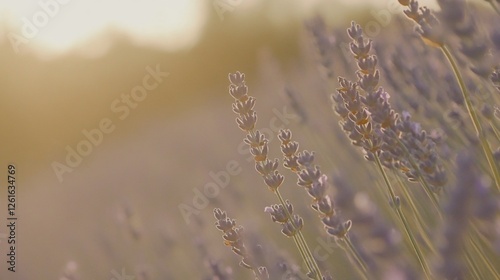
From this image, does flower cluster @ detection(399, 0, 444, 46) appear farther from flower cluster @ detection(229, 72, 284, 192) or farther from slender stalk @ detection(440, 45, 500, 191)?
flower cluster @ detection(229, 72, 284, 192)

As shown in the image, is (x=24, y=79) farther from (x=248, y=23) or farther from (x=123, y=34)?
(x=248, y=23)

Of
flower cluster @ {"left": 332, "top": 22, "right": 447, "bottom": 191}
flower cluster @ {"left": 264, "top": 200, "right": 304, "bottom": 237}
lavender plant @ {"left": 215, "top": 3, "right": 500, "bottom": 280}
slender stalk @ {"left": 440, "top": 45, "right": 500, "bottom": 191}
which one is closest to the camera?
lavender plant @ {"left": 215, "top": 3, "right": 500, "bottom": 280}

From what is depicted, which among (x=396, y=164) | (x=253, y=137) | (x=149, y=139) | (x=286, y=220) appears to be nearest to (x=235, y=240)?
(x=286, y=220)

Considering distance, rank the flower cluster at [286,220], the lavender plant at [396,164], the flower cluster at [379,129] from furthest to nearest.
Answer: the flower cluster at [286,220], the flower cluster at [379,129], the lavender plant at [396,164]

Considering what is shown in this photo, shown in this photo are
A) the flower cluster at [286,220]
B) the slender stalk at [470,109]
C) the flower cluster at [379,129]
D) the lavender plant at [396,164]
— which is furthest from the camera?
the flower cluster at [286,220]

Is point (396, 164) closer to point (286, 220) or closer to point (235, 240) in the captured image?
point (286, 220)

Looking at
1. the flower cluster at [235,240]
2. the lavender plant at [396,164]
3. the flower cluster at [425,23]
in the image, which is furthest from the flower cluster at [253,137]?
the flower cluster at [425,23]

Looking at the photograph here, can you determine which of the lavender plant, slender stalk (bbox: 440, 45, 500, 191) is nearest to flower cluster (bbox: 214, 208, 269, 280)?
the lavender plant

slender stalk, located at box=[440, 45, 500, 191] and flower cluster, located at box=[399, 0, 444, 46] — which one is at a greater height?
flower cluster, located at box=[399, 0, 444, 46]

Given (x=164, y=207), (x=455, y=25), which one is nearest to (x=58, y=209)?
(x=164, y=207)

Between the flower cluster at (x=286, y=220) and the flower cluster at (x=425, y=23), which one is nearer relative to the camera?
the flower cluster at (x=425, y=23)

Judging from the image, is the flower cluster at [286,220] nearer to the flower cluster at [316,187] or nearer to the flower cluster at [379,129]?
the flower cluster at [316,187]
